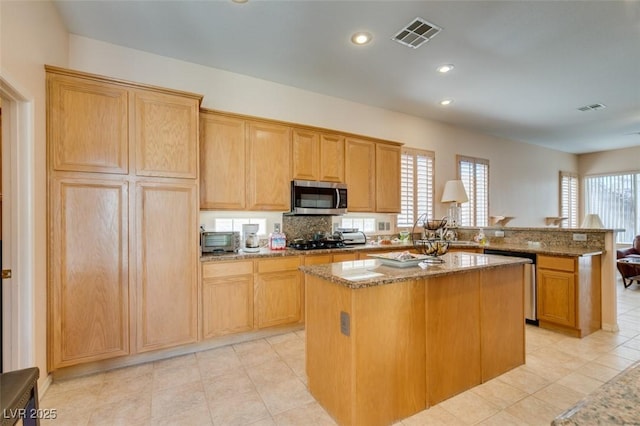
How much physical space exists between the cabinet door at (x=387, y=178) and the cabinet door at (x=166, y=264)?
2.66 meters

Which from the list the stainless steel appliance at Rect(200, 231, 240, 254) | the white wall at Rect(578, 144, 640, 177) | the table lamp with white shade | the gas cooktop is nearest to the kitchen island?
the gas cooktop

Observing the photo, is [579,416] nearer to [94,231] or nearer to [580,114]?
[94,231]

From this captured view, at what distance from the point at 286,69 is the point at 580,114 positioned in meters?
5.17

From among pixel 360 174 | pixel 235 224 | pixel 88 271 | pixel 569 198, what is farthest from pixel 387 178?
pixel 569 198

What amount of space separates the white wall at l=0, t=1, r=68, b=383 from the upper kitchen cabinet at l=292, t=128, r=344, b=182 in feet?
7.58

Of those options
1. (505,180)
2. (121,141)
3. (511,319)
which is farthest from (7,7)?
(505,180)

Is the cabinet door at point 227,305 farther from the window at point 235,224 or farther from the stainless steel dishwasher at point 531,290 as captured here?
the stainless steel dishwasher at point 531,290

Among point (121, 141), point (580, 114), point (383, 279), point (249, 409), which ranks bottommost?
point (249, 409)

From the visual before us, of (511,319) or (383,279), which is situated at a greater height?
(383,279)

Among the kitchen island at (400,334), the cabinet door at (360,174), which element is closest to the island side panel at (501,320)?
the kitchen island at (400,334)

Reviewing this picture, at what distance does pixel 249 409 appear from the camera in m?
2.04

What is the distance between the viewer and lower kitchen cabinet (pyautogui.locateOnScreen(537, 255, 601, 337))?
126 inches

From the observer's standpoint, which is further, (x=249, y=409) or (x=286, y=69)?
(x=286, y=69)

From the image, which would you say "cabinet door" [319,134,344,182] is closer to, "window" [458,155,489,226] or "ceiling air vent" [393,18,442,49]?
"ceiling air vent" [393,18,442,49]
